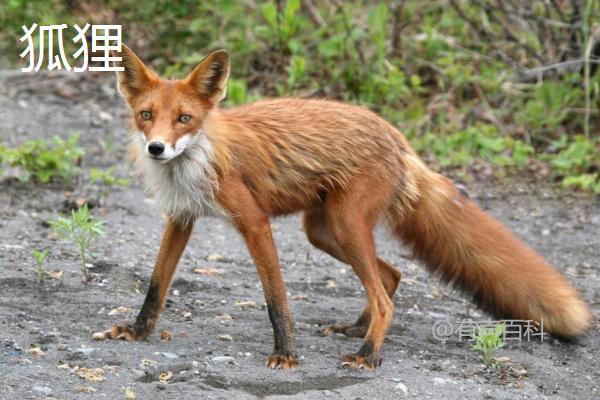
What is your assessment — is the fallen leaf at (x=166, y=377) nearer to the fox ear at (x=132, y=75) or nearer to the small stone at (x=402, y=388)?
the small stone at (x=402, y=388)

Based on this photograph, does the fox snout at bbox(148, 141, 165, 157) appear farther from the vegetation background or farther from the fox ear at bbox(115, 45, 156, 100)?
the vegetation background

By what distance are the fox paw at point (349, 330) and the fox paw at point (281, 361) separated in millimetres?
753

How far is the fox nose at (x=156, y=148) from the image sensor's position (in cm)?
470

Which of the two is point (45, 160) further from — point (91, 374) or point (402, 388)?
point (402, 388)

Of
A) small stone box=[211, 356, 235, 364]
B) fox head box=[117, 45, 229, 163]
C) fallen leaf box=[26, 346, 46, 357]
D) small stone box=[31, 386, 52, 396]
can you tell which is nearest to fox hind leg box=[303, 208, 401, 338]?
small stone box=[211, 356, 235, 364]

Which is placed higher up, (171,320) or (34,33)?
(34,33)

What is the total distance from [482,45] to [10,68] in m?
5.45

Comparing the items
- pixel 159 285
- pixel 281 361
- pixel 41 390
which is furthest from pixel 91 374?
pixel 281 361

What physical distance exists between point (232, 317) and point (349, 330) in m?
0.70

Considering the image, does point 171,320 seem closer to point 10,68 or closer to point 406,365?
point 406,365

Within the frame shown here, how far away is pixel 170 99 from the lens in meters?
4.88

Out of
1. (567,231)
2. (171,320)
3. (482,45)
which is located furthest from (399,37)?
(171,320)

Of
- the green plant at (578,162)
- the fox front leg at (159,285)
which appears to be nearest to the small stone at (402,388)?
the fox front leg at (159,285)

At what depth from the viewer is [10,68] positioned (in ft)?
37.1
